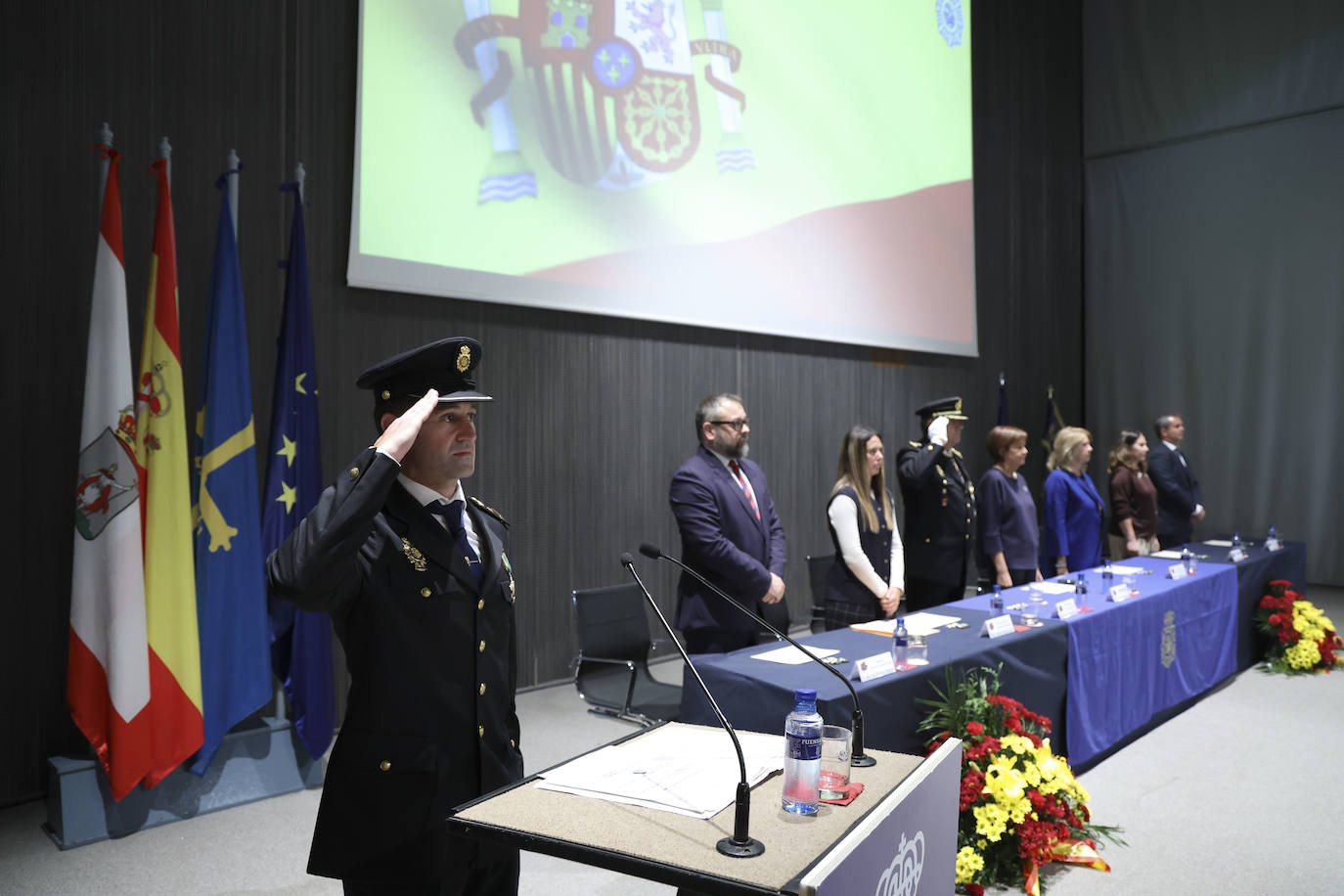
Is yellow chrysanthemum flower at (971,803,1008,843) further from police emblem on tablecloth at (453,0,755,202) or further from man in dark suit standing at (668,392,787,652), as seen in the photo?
police emblem on tablecloth at (453,0,755,202)

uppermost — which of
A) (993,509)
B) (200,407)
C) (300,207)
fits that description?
(300,207)

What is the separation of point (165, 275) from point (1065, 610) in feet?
11.3

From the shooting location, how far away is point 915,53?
7.47m

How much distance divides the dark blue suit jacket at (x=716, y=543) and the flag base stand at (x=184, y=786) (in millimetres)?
1543

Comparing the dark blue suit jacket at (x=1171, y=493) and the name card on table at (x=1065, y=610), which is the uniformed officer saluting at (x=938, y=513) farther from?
the dark blue suit jacket at (x=1171, y=493)

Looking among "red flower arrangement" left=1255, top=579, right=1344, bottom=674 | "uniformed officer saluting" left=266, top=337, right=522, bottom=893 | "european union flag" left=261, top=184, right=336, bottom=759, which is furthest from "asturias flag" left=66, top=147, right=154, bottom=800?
"red flower arrangement" left=1255, top=579, right=1344, bottom=674

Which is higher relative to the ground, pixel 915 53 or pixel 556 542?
pixel 915 53

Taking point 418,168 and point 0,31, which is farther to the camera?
point 418,168

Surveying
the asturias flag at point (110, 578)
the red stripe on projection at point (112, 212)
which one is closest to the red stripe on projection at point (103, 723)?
the asturias flag at point (110, 578)

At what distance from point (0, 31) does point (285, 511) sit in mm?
1941

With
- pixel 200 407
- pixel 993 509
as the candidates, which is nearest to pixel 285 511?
pixel 200 407

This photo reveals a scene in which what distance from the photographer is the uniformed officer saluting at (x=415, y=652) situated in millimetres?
1442

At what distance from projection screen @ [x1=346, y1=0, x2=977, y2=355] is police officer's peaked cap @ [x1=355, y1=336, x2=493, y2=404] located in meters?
2.98

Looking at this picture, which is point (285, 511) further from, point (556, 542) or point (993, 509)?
point (993, 509)
